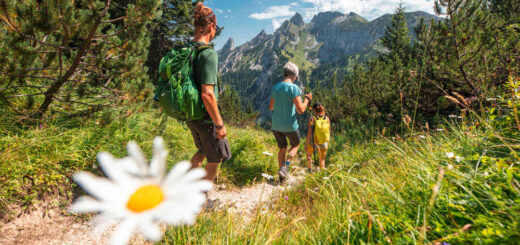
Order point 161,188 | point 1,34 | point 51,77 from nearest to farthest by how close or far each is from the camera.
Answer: point 161,188, point 1,34, point 51,77

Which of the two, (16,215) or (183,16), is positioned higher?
(183,16)

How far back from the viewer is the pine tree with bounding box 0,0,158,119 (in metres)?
2.83

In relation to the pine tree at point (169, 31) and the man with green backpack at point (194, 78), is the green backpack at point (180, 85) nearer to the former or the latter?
the man with green backpack at point (194, 78)

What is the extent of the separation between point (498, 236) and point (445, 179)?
52cm

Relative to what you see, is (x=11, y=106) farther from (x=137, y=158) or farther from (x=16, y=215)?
(x=137, y=158)

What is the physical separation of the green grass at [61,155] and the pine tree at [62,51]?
0.37 metres

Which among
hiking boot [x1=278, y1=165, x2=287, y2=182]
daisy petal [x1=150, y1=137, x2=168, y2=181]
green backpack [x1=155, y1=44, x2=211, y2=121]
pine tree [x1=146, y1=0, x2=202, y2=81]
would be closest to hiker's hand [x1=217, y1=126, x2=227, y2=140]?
green backpack [x1=155, y1=44, x2=211, y2=121]

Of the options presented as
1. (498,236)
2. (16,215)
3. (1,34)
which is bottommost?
(16,215)

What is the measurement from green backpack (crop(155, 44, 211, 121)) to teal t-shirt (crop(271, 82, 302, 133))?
2180 mm

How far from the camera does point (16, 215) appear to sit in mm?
2641

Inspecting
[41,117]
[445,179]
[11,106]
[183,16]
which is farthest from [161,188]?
[183,16]

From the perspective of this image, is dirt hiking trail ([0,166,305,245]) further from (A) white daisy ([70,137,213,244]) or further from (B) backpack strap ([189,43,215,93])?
(A) white daisy ([70,137,213,244])

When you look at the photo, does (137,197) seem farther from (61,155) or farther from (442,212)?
(61,155)

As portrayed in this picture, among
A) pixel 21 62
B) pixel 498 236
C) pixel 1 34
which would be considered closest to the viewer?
pixel 498 236
